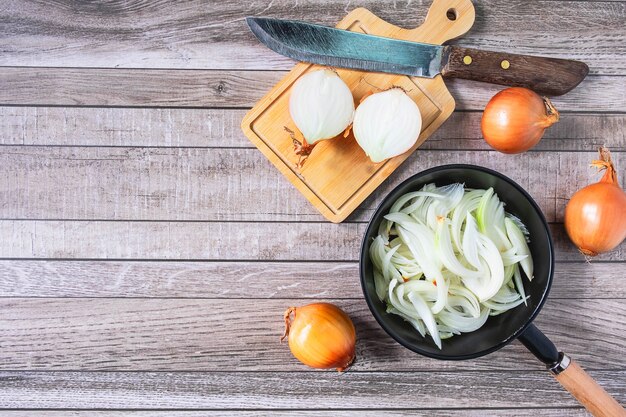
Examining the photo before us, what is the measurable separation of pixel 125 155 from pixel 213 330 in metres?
0.35

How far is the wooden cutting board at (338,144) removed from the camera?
1065 millimetres

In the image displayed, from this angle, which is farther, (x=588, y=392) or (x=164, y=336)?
(x=164, y=336)

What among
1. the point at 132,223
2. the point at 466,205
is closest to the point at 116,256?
the point at 132,223

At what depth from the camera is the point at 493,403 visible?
111 centimetres

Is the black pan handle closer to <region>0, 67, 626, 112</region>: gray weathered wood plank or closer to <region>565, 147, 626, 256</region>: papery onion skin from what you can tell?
<region>565, 147, 626, 256</region>: papery onion skin

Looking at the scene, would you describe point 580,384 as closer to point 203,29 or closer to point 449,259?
point 449,259

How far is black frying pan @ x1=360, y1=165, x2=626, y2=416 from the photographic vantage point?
957 mm

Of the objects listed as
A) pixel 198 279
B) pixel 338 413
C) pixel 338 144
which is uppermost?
pixel 338 144

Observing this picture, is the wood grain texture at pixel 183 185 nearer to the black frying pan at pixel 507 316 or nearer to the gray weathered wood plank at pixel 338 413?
the black frying pan at pixel 507 316

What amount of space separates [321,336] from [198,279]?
0.83 feet

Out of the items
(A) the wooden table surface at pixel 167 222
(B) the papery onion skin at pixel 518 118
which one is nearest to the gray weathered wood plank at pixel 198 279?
(A) the wooden table surface at pixel 167 222

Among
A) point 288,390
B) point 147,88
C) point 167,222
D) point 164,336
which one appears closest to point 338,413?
point 288,390

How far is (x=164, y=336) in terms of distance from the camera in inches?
43.1

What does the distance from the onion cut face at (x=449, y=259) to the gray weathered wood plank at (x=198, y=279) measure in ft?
0.35
